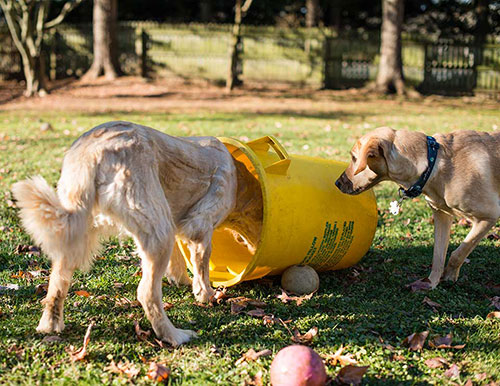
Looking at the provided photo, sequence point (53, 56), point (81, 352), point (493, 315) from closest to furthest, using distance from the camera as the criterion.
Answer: point (81, 352) < point (493, 315) < point (53, 56)

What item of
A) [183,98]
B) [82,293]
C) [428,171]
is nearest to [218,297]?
[82,293]

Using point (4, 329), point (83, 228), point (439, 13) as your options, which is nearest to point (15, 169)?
point (4, 329)

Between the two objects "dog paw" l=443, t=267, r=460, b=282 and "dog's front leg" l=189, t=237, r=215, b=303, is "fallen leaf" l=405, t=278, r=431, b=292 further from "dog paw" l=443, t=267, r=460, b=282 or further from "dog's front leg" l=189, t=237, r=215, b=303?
"dog's front leg" l=189, t=237, r=215, b=303

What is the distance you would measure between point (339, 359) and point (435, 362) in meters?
0.61

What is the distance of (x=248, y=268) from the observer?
4.63m

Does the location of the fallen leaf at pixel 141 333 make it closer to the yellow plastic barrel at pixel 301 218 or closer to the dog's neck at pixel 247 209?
the yellow plastic barrel at pixel 301 218

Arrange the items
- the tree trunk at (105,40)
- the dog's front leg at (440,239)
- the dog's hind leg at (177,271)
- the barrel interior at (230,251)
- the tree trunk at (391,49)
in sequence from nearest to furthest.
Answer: the dog's hind leg at (177,271) → the dog's front leg at (440,239) → the barrel interior at (230,251) → the tree trunk at (391,49) → the tree trunk at (105,40)

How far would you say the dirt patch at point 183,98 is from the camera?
17.3 m

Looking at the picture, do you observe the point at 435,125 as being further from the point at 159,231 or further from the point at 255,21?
the point at 255,21

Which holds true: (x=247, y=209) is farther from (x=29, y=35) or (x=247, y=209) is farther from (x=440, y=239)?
(x=29, y=35)

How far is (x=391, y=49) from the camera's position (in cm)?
2077

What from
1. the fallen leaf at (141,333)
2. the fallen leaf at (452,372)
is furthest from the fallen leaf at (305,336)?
the fallen leaf at (141,333)

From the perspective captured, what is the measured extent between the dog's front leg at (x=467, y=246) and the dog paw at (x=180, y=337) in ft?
8.03

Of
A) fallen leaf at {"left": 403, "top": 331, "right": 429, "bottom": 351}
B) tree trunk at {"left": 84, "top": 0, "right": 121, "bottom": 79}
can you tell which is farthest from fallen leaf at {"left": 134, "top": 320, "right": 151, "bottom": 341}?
tree trunk at {"left": 84, "top": 0, "right": 121, "bottom": 79}
